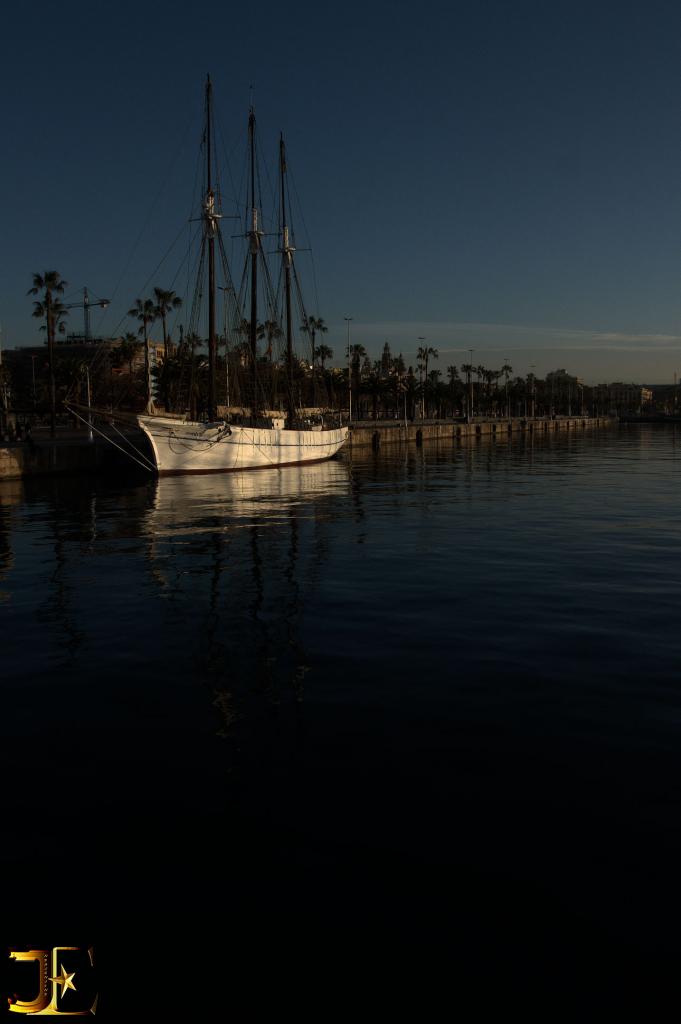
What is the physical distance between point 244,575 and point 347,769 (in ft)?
33.3

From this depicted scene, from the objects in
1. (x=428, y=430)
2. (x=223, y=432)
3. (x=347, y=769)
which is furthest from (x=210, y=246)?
(x=428, y=430)

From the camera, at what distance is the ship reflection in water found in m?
9.75

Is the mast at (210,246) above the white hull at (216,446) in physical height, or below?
above

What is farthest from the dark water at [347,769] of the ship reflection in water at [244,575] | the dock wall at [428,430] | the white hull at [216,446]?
the dock wall at [428,430]

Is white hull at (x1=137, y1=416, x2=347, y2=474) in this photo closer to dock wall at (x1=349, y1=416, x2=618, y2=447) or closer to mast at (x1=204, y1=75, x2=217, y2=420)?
mast at (x1=204, y1=75, x2=217, y2=420)

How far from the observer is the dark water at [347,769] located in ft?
15.8

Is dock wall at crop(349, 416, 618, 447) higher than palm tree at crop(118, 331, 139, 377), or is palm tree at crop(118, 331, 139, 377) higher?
palm tree at crop(118, 331, 139, 377)

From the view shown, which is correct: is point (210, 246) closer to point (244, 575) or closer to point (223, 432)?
point (223, 432)

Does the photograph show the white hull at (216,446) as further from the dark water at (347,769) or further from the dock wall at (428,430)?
the dock wall at (428,430)

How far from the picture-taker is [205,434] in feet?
160

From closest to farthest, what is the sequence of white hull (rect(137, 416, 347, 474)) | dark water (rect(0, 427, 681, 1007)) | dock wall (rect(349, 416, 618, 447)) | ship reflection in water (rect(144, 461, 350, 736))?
dark water (rect(0, 427, 681, 1007))
ship reflection in water (rect(144, 461, 350, 736))
white hull (rect(137, 416, 347, 474))
dock wall (rect(349, 416, 618, 447))

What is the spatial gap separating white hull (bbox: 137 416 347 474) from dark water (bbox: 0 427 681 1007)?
97.2 ft

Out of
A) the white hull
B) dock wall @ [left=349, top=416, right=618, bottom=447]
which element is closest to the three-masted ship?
the white hull

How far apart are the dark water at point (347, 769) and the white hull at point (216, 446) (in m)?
29.6
